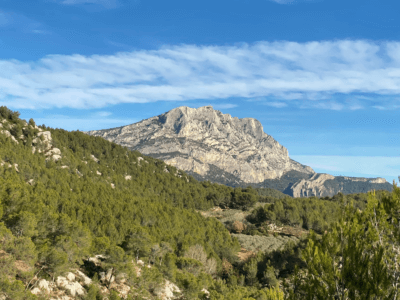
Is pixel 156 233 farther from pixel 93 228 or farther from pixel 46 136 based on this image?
pixel 46 136

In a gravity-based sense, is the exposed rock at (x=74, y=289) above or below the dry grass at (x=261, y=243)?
above

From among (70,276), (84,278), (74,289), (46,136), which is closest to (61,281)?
(70,276)

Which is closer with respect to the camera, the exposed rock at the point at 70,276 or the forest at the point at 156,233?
the forest at the point at 156,233

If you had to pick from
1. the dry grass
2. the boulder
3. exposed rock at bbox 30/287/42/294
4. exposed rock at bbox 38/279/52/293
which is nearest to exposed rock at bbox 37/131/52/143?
the dry grass

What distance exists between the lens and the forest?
9664mm

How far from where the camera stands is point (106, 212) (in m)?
51.0

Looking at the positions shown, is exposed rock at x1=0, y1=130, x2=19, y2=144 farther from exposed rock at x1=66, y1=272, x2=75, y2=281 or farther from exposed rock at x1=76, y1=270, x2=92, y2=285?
exposed rock at x1=66, y1=272, x2=75, y2=281

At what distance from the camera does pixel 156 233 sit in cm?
4750

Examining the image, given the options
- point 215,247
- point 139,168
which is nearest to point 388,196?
point 215,247

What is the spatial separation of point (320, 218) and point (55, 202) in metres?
68.3

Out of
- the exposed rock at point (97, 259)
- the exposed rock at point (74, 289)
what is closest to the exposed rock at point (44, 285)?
the exposed rock at point (74, 289)

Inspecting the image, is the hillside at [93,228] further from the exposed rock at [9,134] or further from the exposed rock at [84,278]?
the exposed rock at [84,278]

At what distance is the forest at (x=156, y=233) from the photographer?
9.66 meters

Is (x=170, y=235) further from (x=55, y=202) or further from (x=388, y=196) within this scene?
(x=388, y=196)
